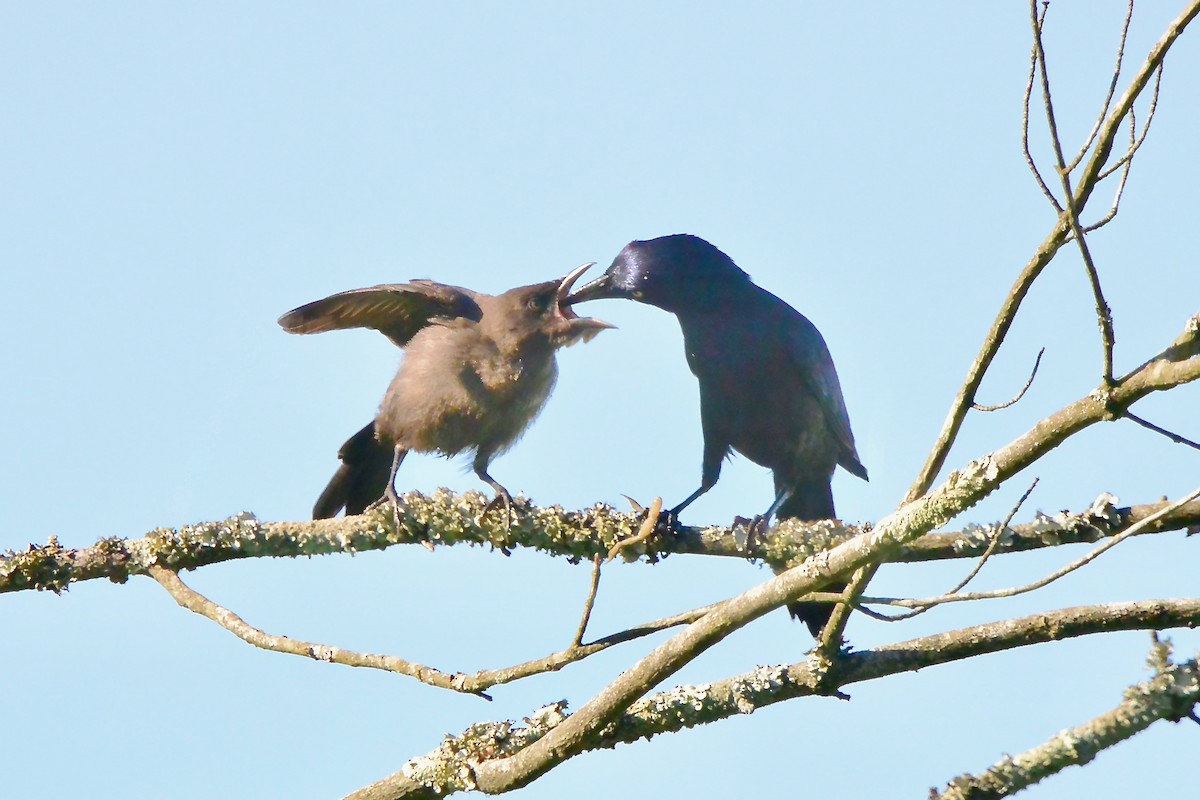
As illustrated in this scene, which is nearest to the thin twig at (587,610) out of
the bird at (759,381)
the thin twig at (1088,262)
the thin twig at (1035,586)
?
the thin twig at (1035,586)

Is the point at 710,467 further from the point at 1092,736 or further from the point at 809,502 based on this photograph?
the point at 1092,736

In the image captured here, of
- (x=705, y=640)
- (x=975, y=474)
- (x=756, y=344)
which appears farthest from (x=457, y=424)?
(x=975, y=474)

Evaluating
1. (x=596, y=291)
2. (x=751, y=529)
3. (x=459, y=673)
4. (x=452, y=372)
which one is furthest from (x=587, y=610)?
(x=596, y=291)

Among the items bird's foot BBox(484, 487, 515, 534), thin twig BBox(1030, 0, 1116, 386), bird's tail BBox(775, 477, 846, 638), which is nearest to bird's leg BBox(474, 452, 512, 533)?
bird's foot BBox(484, 487, 515, 534)

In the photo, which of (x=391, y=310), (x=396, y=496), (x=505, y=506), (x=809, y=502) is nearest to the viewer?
(x=505, y=506)

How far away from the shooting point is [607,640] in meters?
3.74

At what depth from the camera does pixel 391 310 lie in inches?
275

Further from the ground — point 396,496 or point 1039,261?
point 396,496

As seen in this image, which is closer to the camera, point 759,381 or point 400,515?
point 400,515

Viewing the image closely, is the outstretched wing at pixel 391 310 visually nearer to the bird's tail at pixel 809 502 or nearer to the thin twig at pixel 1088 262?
the bird's tail at pixel 809 502

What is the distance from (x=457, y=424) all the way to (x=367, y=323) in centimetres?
96

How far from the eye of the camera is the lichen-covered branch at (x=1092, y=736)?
10.9 feet

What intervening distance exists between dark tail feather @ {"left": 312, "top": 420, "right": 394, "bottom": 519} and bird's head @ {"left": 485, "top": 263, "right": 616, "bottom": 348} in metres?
0.89

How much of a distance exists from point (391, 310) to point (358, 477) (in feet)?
3.11
